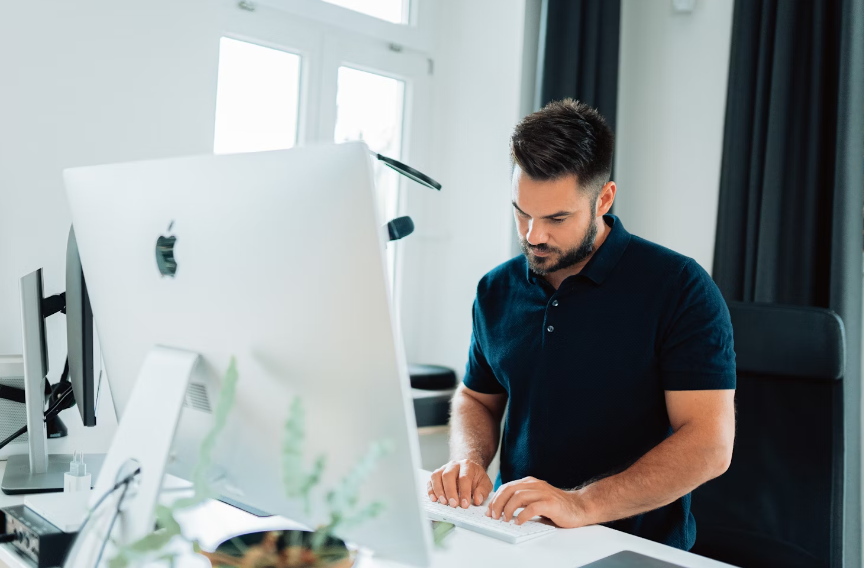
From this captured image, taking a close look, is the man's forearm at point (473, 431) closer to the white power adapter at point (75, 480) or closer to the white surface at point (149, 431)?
the white power adapter at point (75, 480)

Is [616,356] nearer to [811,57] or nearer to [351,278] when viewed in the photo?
[351,278]

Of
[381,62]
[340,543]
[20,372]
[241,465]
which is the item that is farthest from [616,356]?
[381,62]

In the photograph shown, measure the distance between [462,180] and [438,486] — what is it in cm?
166

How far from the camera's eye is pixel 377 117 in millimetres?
2770

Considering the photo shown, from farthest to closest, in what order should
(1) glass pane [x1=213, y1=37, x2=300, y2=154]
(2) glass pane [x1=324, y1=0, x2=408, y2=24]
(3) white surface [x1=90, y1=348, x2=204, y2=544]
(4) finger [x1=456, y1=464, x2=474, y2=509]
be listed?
(2) glass pane [x1=324, y1=0, x2=408, y2=24]
(1) glass pane [x1=213, y1=37, x2=300, y2=154]
(4) finger [x1=456, y1=464, x2=474, y2=509]
(3) white surface [x1=90, y1=348, x2=204, y2=544]

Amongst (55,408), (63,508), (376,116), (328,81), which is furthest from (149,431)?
(376,116)

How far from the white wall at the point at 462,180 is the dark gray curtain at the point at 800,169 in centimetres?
69

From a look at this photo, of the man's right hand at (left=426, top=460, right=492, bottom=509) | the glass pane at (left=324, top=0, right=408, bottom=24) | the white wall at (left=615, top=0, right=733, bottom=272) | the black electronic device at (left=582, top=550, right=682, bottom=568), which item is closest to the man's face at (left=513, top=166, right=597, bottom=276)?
the man's right hand at (left=426, top=460, right=492, bottom=509)

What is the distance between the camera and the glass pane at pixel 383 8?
2.66 metres

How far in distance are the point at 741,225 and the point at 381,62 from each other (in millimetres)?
1256

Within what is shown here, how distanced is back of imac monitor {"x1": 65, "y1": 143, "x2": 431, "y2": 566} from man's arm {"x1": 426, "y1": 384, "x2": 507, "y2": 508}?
1.60 ft

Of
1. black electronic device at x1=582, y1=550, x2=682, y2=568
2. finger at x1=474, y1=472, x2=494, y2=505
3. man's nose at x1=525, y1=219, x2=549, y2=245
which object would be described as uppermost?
man's nose at x1=525, y1=219, x2=549, y2=245

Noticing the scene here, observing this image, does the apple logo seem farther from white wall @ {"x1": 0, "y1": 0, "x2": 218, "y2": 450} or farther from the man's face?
white wall @ {"x1": 0, "y1": 0, "x2": 218, "y2": 450}

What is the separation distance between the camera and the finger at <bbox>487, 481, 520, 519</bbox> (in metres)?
1.24
